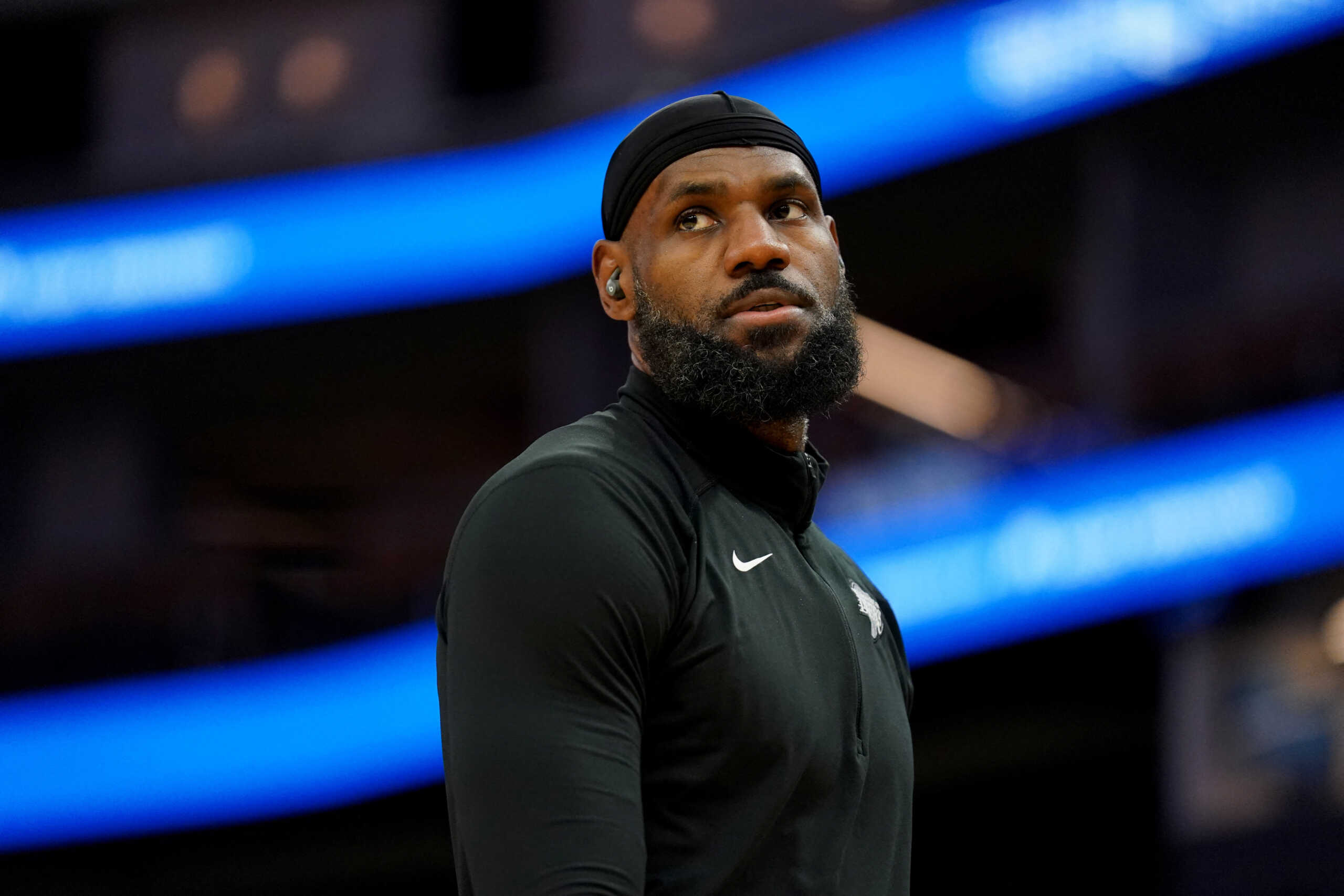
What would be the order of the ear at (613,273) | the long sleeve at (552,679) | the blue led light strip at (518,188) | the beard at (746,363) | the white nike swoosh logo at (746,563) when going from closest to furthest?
the long sleeve at (552,679) → the white nike swoosh logo at (746,563) → the beard at (746,363) → the ear at (613,273) → the blue led light strip at (518,188)

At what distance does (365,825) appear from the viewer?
10.8m

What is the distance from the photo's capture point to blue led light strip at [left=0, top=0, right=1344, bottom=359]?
867 cm

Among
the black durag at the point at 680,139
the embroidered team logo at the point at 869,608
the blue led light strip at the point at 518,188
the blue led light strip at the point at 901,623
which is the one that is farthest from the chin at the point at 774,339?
the blue led light strip at the point at 518,188

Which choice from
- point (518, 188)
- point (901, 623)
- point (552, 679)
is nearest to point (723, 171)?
point (552, 679)

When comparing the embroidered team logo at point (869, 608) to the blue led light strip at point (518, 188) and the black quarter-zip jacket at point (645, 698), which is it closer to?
the black quarter-zip jacket at point (645, 698)

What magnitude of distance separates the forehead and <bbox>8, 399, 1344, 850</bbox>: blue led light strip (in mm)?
6575

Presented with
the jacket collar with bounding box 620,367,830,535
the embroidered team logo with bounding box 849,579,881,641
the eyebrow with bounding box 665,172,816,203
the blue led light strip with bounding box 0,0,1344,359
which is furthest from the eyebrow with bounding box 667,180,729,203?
the blue led light strip with bounding box 0,0,1344,359

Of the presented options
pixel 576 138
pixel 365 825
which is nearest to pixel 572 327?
pixel 576 138

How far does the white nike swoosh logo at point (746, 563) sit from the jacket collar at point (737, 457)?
131 mm

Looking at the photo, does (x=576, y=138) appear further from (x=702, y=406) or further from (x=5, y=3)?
(x=702, y=406)

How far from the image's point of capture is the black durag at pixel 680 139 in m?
1.89

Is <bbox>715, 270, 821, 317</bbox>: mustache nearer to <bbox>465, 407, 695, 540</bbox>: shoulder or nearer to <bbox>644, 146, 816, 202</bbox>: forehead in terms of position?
<bbox>644, 146, 816, 202</bbox>: forehead

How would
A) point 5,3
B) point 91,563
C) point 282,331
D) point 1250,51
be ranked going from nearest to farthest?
point 1250,51 → point 91,563 → point 282,331 → point 5,3

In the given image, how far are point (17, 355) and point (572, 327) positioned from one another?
454cm
